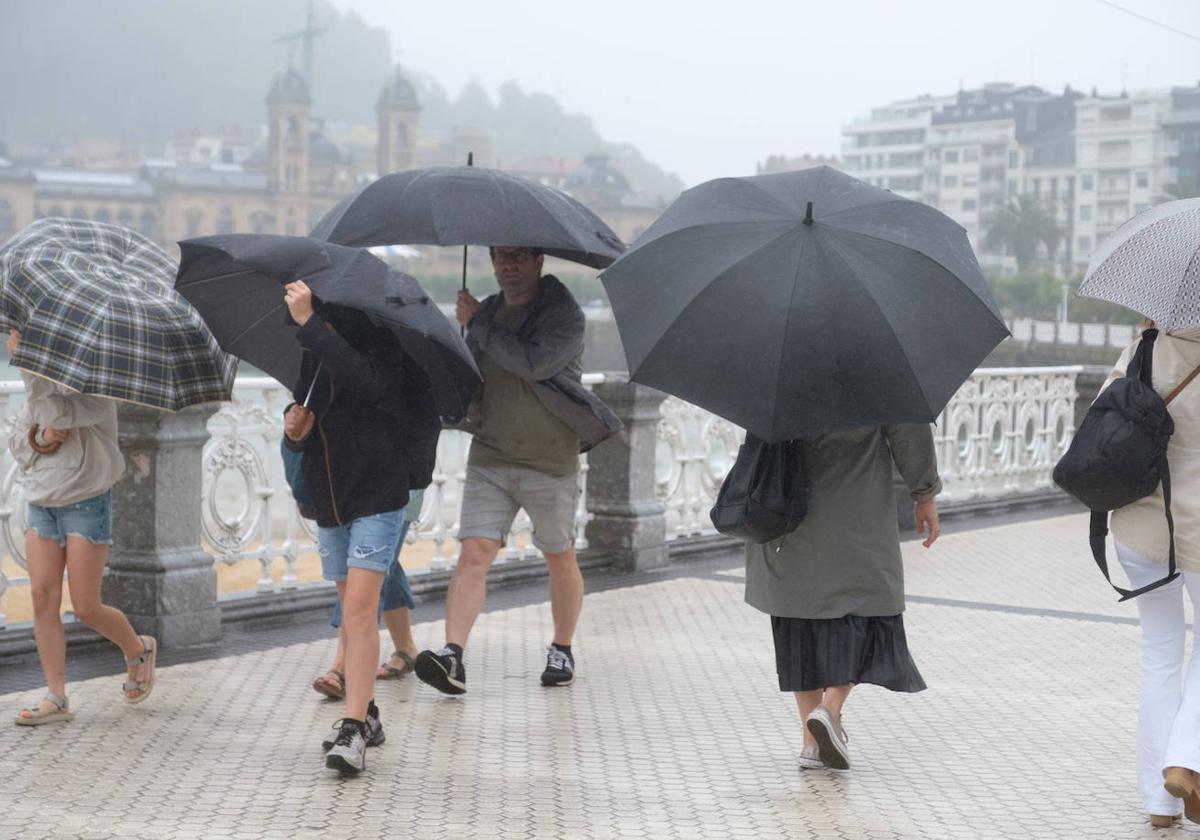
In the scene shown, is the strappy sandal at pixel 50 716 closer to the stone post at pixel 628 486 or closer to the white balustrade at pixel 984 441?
the stone post at pixel 628 486

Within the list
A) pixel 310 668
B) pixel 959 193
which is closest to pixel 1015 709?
pixel 310 668

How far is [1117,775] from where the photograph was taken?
181 inches

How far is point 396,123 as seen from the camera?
12356cm

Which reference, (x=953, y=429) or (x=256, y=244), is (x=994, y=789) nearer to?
(x=256, y=244)

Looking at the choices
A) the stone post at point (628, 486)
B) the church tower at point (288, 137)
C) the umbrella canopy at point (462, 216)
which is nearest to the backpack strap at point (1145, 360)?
the umbrella canopy at point (462, 216)

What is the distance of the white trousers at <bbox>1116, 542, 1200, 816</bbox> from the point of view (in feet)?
13.1

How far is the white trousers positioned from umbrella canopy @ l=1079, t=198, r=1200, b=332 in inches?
25.5

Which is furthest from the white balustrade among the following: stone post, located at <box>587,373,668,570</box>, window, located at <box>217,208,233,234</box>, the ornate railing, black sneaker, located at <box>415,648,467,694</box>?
window, located at <box>217,208,233,234</box>

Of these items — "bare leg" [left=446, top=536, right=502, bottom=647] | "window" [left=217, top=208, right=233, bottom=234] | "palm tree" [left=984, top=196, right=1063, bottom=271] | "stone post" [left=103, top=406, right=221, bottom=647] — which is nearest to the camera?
"bare leg" [left=446, top=536, right=502, bottom=647]

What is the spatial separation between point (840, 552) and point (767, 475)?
30cm

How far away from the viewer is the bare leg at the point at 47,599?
4797 mm

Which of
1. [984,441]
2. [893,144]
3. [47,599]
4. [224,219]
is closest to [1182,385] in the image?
[47,599]

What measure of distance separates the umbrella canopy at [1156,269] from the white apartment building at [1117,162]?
118m

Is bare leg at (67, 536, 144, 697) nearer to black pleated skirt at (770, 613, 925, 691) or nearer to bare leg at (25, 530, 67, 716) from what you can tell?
bare leg at (25, 530, 67, 716)
